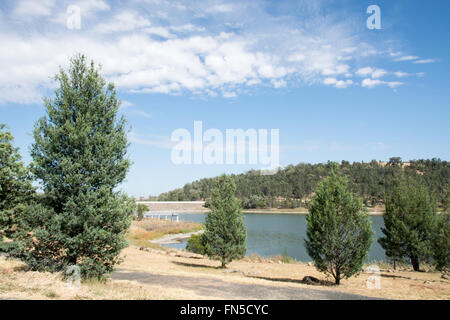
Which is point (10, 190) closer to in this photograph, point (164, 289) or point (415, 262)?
point (164, 289)

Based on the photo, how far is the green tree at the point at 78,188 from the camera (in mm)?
12070

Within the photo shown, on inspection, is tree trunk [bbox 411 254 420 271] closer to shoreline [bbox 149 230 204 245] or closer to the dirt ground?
the dirt ground

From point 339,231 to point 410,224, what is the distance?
43.0 ft

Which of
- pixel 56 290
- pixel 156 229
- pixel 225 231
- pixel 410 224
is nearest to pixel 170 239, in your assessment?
pixel 156 229

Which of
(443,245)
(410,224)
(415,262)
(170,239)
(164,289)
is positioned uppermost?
(410,224)

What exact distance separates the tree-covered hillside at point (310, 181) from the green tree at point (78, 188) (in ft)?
333

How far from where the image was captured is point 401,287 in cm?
1769

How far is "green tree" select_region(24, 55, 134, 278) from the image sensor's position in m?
12.1

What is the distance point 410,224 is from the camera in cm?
2702

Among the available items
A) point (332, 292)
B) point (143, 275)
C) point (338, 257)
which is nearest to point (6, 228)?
point (143, 275)

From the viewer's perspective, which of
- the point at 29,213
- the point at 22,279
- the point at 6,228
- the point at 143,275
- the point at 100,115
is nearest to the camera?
the point at 22,279

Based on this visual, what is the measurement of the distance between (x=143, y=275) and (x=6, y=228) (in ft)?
23.4

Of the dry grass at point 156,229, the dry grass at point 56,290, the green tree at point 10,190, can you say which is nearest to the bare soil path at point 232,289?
the dry grass at point 56,290

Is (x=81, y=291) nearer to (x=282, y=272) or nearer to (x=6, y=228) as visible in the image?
(x=6, y=228)
